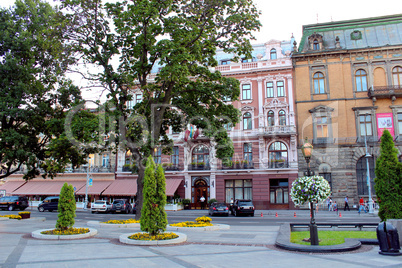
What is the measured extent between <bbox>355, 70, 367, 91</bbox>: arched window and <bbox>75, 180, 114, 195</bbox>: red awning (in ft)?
102

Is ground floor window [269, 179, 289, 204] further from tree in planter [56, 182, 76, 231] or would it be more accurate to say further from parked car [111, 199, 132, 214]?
tree in planter [56, 182, 76, 231]

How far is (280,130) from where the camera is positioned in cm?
3534

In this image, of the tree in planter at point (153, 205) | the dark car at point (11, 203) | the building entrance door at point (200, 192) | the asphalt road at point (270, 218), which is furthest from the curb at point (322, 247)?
the dark car at point (11, 203)

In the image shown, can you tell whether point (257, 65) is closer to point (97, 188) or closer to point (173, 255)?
point (97, 188)

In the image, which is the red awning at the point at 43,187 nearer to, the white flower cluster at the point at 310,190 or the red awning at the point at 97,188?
the red awning at the point at 97,188

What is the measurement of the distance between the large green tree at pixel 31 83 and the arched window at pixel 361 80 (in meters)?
29.0

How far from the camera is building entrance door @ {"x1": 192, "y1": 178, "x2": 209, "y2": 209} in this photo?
124 ft

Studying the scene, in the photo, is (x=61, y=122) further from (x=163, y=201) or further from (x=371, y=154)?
(x=371, y=154)

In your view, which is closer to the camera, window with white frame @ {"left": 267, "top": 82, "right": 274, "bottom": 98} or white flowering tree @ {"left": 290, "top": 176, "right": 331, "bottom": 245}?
white flowering tree @ {"left": 290, "top": 176, "right": 331, "bottom": 245}

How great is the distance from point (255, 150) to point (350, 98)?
1161 centimetres

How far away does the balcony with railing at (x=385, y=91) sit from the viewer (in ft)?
110

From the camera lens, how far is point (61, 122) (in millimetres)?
19281

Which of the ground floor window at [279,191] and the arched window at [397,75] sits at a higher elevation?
the arched window at [397,75]

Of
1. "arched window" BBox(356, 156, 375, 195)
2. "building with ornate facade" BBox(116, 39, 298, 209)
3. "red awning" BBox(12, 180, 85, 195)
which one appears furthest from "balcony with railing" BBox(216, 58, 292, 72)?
"red awning" BBox(12, 180, 85, 195)
